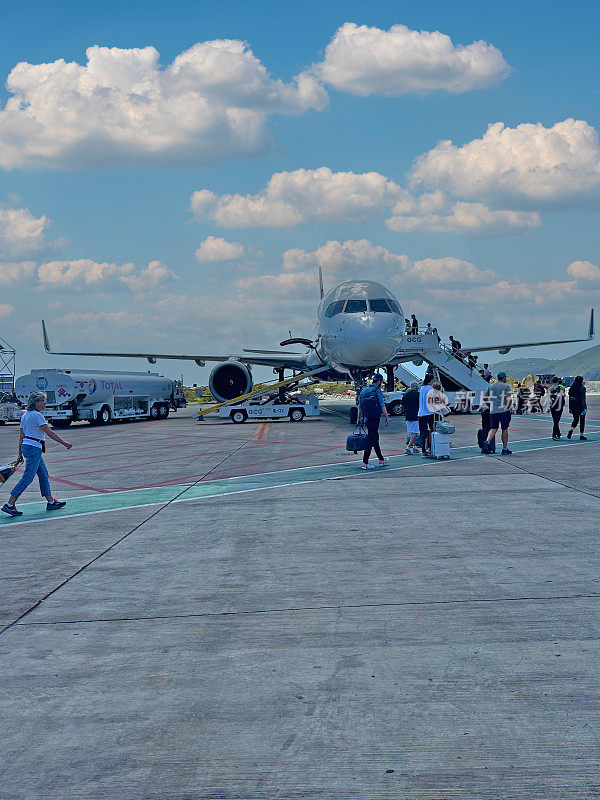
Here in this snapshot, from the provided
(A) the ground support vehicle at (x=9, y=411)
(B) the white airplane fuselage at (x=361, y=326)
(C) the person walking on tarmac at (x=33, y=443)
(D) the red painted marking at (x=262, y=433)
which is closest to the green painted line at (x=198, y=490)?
(C) the person walking on tarmac at (x=33, y=443)

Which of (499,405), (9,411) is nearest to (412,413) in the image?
(499,405)

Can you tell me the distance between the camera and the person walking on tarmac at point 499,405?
54.2 feet

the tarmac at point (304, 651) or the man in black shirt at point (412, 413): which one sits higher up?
the man in black shirt at point (412, 413)

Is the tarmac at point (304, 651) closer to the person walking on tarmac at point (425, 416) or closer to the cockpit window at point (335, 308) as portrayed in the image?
the person walking on tarmac at point (425, 416)

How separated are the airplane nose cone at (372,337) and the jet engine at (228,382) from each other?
11354mm

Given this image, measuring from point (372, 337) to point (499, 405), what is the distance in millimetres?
7839

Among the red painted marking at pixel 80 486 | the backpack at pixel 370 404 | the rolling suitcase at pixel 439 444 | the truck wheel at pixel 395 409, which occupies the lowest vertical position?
the red painted marking at pixel 80 486

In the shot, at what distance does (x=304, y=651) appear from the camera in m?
4.94

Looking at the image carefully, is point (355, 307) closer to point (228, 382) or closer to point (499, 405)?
point (499, 405)

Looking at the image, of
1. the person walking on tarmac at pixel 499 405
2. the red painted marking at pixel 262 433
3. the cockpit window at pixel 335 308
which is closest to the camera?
the person walking on tarmac at pixel 499 405

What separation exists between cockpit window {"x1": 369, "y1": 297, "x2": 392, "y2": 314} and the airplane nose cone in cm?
44

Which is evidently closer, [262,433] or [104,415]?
[262,433]

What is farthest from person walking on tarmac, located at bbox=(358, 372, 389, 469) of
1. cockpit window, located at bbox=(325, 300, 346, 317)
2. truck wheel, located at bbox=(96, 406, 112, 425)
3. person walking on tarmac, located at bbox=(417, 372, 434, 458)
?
truck wheel, located at bbox=(96, 406, 112, 425)

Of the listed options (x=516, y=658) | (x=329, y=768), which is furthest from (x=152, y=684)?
(x=516, y=658)
